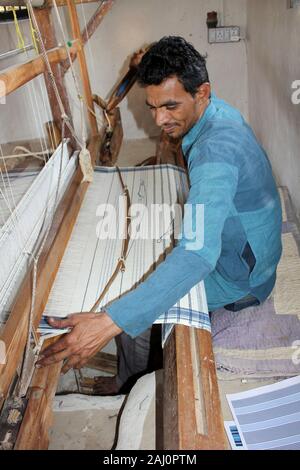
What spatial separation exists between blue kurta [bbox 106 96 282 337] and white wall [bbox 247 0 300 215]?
1088mm

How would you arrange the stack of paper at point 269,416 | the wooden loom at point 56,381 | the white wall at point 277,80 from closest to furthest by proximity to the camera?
1. the wooden loom at point 56,381
2. the stack of paper at point 269,416
3. the white wall at point 277,80

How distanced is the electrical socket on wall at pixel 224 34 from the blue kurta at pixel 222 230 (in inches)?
139

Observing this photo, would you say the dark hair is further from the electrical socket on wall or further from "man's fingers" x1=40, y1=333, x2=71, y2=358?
the electrical socket on wall

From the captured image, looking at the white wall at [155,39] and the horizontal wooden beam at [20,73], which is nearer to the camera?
the horizontal wooden beam at [20,73]

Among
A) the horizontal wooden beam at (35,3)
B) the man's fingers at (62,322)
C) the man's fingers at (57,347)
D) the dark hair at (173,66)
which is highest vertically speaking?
the horizontal wooden beam at (35,3)

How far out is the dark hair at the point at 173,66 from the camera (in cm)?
104

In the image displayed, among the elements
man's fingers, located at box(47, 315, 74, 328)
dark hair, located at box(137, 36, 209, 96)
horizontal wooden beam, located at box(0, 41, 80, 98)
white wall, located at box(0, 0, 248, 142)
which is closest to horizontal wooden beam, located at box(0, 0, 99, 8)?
horizontal wooden beam, located at box(0, 41, 80, 98)

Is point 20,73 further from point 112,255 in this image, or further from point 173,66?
point 112,255

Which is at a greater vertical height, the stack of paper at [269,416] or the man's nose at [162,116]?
the man's nose at [162,116]

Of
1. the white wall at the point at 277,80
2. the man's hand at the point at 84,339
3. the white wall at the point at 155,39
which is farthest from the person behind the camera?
the white wall at the point at 155,39

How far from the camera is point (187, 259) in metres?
0.88

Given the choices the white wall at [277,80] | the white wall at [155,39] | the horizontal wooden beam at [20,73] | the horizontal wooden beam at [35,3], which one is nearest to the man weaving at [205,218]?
the horizontal wooden beam at [20,73]

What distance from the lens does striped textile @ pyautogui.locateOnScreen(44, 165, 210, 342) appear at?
104 centimetres

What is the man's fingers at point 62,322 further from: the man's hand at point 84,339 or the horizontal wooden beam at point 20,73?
the horizontal wooden beam at point 20,73
